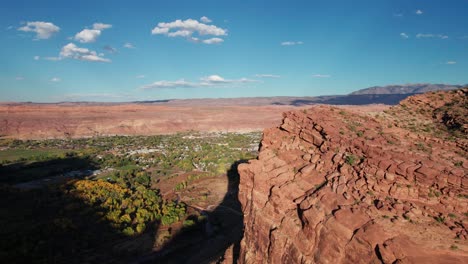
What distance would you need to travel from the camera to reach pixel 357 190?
37.6ft

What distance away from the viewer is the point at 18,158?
60625 mm

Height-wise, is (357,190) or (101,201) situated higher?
(357,190)

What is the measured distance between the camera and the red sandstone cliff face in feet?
31.6

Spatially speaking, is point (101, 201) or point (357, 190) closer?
point (357, 190)

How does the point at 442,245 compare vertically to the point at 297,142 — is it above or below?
below

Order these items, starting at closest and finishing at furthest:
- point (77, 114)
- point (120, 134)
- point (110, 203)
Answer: point (110, 203), point (120, 134), point (77, 114)

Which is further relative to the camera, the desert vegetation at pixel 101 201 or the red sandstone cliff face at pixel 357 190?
the desert vegetation at pixel 101 201

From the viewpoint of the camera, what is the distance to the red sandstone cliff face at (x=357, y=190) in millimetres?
9633

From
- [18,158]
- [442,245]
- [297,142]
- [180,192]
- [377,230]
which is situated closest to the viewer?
[442,245]

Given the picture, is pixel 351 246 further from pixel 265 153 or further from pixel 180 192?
pixel 180 192

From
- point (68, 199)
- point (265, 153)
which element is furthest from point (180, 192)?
point (265, 153)

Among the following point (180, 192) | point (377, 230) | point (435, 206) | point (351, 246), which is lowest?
point (180, 192)

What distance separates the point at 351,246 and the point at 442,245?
257 cm

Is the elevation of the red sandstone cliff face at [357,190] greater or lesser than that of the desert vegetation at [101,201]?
greater
